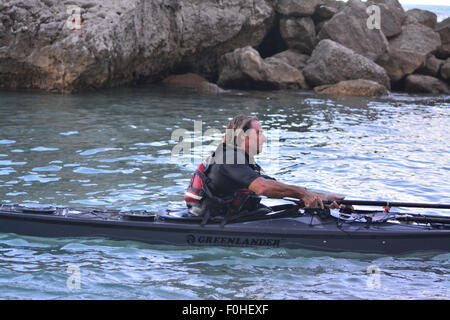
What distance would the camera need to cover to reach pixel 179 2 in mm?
19078

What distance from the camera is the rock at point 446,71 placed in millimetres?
21672

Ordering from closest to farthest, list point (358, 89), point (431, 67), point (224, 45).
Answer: point (358, 89) → point (224, 45) → point (431, 67)

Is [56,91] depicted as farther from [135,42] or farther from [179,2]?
[179,2]

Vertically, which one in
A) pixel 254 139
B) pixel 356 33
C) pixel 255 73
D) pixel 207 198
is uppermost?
pixel 356 33

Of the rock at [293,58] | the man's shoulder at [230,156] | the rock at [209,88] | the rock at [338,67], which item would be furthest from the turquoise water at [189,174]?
the rock at [293,58]

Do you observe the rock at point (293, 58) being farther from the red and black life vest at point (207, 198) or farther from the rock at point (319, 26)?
the red and black life vest at point (207, 198)

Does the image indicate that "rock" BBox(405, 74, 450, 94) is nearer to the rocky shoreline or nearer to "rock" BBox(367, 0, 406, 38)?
the rocky shoreline

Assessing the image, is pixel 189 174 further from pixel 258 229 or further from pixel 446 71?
pixel 446 71

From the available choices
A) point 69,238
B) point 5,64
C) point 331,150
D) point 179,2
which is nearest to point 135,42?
point 179,2

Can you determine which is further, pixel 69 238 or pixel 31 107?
pixel 31 107

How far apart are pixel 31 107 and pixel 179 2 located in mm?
7217

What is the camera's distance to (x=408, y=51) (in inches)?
830

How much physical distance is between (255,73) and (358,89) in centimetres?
364

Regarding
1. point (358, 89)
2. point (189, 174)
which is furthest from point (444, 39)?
point (189, 174)
